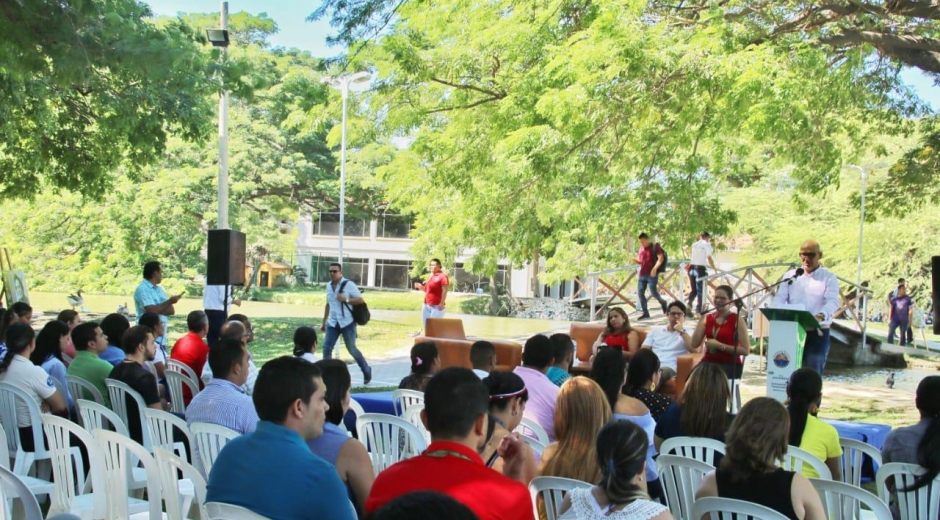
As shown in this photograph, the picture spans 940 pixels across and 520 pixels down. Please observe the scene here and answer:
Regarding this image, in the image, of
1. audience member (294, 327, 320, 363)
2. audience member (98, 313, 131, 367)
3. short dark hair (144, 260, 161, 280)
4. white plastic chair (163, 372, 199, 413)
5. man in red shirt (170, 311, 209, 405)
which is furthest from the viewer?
short dark hair (144, 260, 161, 280)

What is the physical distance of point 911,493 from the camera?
13.4 ft

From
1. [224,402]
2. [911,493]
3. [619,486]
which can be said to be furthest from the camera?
[224,402]

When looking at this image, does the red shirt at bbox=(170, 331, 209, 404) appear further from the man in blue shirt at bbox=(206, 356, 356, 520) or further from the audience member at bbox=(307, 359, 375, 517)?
the man in blue shirt at bbox=(206, 356, 356, 520)

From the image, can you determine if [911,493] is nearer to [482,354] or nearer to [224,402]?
[482,354]

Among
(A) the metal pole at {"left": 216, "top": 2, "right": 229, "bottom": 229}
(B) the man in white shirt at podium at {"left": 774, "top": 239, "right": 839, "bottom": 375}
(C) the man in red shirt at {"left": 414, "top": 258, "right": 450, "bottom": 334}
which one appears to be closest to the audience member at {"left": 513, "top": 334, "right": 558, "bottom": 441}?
(B) the man in white shirt at podium at {"left": 774, "top": 239, "right": 839, "bottom": 375}

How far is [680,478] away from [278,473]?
6.38 ft

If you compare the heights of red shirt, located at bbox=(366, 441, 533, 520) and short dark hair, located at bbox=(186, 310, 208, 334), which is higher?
short dark hair, located at bbox=(186, 310, 208, 334)

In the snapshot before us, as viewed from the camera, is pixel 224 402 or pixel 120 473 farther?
pixel 224 402

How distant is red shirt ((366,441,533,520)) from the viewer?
2568mm

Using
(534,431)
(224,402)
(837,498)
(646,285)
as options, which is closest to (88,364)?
(224,402)

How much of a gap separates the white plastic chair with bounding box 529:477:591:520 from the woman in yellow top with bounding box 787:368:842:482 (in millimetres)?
1807

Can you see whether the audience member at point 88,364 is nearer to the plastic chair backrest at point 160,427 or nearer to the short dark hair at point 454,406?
the plastic chair backrest at point 160,427

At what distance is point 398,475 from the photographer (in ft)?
8.74

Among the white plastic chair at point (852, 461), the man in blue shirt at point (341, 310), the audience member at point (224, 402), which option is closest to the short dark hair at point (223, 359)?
the audience member at point (224, 402)
